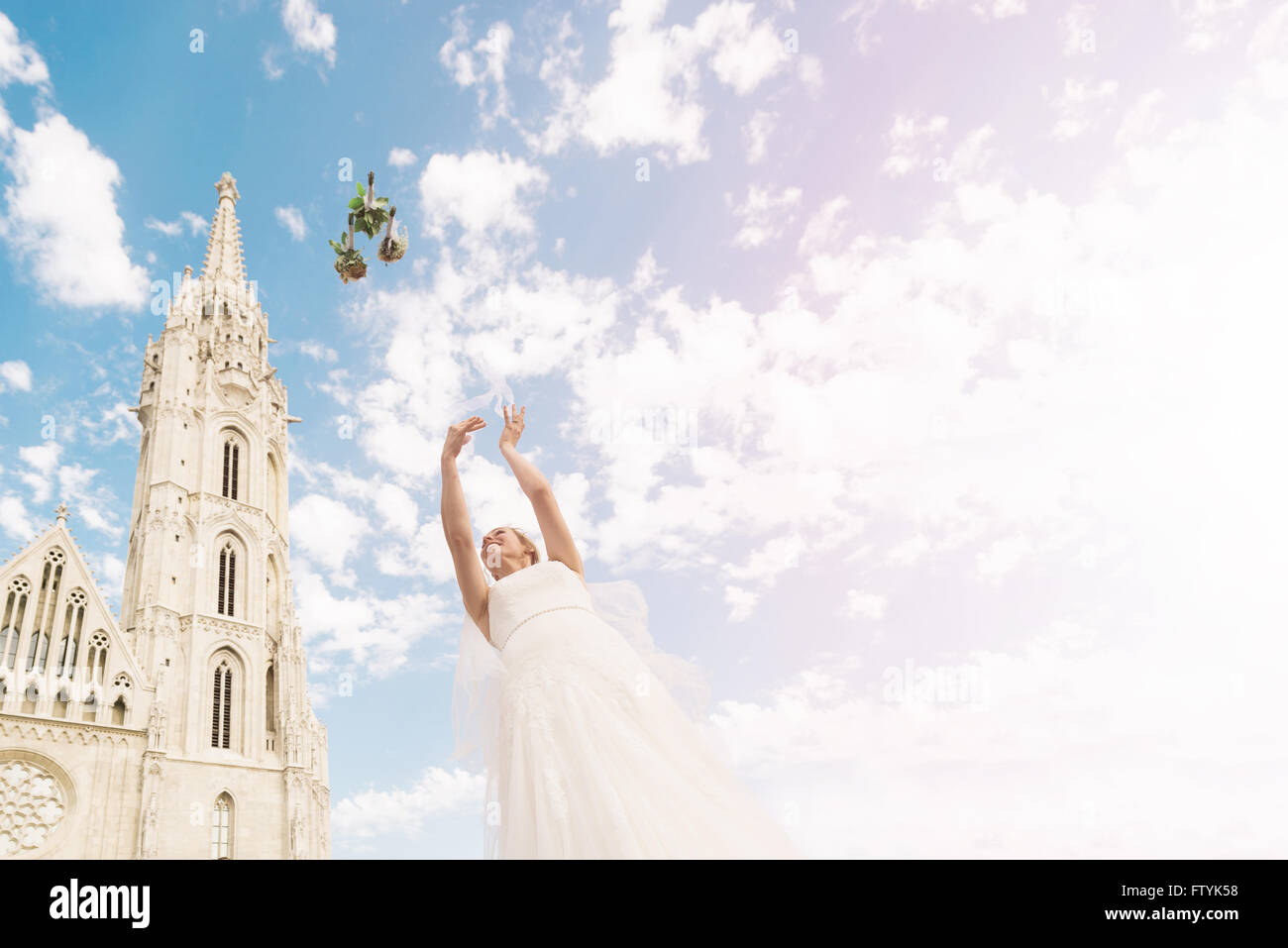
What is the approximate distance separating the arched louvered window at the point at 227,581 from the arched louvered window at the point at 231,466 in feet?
10.3

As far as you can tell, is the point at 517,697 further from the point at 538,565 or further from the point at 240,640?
the point at 240,640

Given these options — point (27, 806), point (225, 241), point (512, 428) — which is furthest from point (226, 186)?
point (512, 428)

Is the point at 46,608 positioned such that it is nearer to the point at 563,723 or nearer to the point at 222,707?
the point at 222,707

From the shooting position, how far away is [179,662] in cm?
3506

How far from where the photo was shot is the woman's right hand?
457cm

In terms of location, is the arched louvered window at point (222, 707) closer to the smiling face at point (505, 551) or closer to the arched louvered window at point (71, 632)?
the arched louvered window at point (71, 632)

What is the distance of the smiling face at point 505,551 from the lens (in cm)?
476

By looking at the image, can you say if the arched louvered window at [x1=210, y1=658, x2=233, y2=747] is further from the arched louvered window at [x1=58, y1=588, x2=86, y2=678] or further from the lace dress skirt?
the lace dress skirt

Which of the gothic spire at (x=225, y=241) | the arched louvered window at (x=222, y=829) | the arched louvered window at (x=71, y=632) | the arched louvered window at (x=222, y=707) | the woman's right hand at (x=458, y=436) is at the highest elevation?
the gothic spire at (x=225, y=241)

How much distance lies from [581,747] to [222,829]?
36.2 m

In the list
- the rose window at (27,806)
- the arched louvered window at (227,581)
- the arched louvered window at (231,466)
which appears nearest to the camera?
the rose window at (27,806)

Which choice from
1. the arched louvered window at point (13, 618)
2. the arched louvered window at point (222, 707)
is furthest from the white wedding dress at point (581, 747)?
the arched louvered window at point (222, 707)
